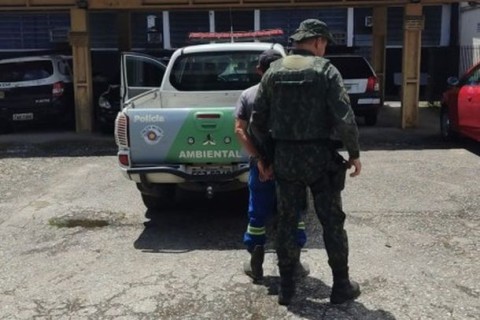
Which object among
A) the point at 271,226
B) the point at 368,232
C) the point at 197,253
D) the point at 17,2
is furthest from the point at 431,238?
the point at 17,2

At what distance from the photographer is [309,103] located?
159 inches

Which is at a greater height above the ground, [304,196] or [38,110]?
[304,196]

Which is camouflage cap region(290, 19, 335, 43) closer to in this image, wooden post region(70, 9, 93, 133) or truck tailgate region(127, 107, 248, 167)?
truck tailgate region(127, 107, 248, 167)

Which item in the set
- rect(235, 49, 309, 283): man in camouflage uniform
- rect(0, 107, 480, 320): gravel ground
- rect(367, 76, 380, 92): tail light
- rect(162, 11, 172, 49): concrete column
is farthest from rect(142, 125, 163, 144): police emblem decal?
rect(162, 11, 172, 49): concrete column

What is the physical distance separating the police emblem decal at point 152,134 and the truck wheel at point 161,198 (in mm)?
780

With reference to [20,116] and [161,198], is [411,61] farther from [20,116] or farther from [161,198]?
[20,116]

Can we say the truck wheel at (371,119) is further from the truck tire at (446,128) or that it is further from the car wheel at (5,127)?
the car wheel at (5,127)

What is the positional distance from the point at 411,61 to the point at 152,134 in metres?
8.05

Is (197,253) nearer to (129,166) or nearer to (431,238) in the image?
(129,166)

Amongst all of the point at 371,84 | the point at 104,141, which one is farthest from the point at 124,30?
the point at 371,84

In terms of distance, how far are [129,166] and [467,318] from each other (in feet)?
10.6

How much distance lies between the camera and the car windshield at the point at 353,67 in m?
13.0

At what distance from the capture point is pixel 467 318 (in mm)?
4125

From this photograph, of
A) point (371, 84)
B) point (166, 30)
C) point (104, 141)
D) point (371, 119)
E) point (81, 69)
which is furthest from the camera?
point (166, 30)
